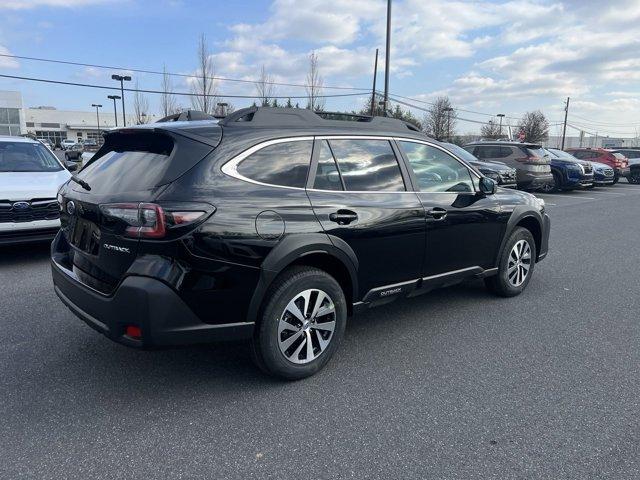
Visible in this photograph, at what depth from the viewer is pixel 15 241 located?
6.03 metres

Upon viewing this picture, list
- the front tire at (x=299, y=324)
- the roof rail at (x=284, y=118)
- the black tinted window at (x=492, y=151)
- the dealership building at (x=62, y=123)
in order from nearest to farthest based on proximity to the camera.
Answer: the front tire at (x=299, y=324), the roof rail at (x=284, y=118), the black tinted window at (x=492, y=151), the dealership building at (x=62, y=123)

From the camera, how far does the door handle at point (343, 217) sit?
340 centimetres

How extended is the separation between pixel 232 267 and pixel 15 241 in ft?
14.5

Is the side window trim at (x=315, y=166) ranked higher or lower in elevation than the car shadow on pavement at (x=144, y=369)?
higher

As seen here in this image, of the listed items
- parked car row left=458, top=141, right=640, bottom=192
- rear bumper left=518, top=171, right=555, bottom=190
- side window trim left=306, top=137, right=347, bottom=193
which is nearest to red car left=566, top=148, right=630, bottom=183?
parked car row left=458, top=141, right=640, bottom=192

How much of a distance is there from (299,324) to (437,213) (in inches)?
61.4

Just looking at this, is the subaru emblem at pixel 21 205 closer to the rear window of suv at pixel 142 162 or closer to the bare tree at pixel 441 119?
the rear window of suv at pixel 142 162

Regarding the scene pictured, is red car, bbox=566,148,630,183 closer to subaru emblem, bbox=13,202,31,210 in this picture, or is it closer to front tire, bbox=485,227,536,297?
front tire, bbox=485,227,536,297

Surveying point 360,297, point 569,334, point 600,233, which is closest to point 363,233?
point 360,297

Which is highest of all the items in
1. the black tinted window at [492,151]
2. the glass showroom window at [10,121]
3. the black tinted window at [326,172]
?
the glass showroom window at [10,121]

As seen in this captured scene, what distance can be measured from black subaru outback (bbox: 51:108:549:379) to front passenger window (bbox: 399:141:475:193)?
0.02m

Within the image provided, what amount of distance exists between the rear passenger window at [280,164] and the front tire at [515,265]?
254cm

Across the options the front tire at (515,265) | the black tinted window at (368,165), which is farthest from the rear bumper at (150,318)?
the front tire at (515,265)

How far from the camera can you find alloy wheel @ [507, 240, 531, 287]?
5117 mm
